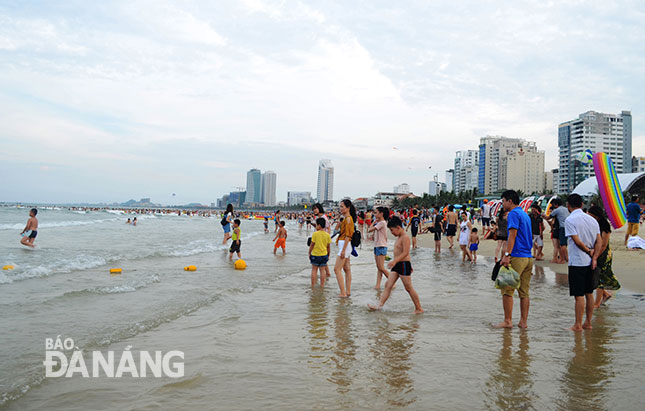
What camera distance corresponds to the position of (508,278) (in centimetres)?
521

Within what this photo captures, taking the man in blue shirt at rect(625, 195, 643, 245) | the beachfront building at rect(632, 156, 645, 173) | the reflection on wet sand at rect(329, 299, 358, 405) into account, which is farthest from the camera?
the beachfront building at rect(632, 156, 645, 173)

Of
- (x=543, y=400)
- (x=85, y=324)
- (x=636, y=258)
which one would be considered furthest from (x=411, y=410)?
(x=636, y=258)

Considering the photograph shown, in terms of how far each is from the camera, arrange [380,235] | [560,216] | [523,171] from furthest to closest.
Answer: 1. [523,171]
2. [560,216]
3. [380,235]

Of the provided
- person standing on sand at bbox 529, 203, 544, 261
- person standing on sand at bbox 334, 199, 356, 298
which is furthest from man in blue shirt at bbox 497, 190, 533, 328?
person standing on sand at bbox 529, 203, 544, 261

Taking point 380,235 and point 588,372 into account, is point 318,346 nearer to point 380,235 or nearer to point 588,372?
point 588,372

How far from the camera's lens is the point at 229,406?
3189mm

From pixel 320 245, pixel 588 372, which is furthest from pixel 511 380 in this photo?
pixel 320 245

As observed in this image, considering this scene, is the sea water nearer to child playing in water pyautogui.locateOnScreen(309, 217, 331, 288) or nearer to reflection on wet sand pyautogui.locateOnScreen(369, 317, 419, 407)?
reflection on wet sand pyautogui.locateOnScreen(369, 317, 419, 407)

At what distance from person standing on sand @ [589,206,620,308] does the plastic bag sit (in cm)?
127

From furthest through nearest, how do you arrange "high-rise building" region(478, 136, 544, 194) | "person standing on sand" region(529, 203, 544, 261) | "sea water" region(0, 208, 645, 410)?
"high-rise building" region(478, 136, 544, 194)
"person standing on sand" region(529, 203, 544, 261)
"sea water" region(0, 208, 645, 410)

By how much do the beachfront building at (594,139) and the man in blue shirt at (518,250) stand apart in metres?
137

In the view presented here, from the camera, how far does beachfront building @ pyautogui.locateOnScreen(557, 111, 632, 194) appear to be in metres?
128

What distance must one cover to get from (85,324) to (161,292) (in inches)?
91.5

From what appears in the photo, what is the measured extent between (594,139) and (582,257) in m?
147
